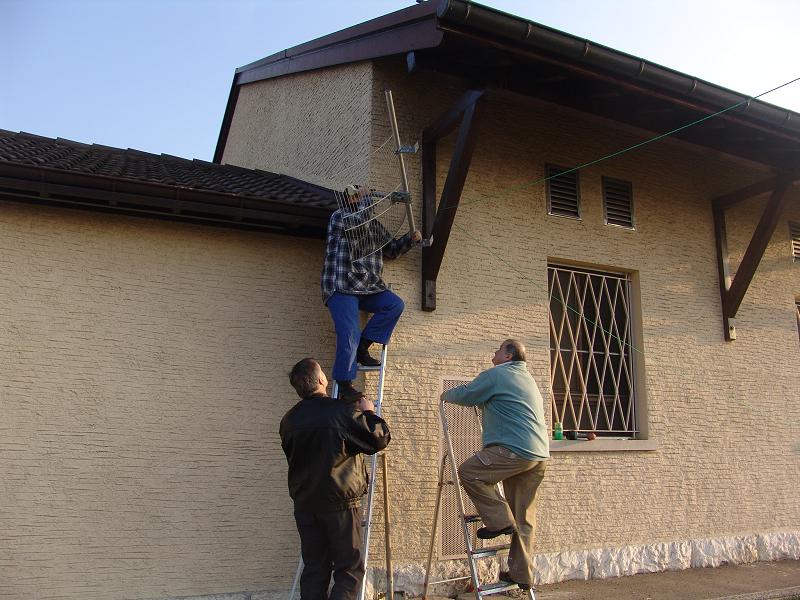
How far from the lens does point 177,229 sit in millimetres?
5891

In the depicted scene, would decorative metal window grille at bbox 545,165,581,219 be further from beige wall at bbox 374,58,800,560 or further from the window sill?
the window sill

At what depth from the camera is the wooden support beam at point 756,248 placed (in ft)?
25.4

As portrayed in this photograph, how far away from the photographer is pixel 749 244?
813cm

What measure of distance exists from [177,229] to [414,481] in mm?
2877

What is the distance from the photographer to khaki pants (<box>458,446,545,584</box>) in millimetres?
4957

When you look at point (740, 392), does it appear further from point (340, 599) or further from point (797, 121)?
point (340, 599)

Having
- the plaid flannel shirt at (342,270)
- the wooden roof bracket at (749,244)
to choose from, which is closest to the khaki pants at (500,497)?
the plaid flannel shirt at (342,270)

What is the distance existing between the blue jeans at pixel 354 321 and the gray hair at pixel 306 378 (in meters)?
0.90

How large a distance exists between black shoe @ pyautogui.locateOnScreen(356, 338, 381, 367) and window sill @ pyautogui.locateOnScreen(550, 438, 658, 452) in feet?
Answer: 6.89

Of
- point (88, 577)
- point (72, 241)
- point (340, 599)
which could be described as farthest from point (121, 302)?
point (340, 599)

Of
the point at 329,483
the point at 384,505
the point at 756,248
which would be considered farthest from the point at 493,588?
the point at 756,248

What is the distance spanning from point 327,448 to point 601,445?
3649 millimetres

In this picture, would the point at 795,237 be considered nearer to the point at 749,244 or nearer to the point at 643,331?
the point at 749,244

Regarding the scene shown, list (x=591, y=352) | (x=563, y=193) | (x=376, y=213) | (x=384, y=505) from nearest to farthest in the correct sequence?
(x=384, y=505)
(x=376, y=213)
(x=591, y=352)
(x=563, y=193)
